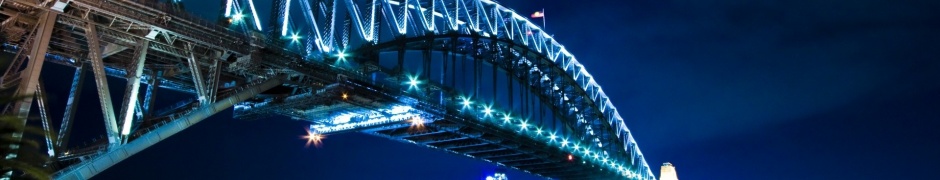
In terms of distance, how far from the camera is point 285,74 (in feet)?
140

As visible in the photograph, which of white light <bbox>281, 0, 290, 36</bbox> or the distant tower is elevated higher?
white light <bbox>281, 0, 290, 36</bbox>

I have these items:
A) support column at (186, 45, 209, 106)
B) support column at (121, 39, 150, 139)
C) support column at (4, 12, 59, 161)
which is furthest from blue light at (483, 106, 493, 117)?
support column at (4, 12, 59, 161)

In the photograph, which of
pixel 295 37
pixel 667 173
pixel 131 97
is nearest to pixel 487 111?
pixel 667 173

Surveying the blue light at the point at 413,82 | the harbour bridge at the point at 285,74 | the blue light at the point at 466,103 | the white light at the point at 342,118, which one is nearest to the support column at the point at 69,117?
the harbour bridge at the point at 285,74

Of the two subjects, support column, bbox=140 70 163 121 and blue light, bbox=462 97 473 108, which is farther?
blue light, bbox=462 97 473 108

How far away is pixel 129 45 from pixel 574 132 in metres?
54.5

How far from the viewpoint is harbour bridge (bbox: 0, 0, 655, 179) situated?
32.8 meters

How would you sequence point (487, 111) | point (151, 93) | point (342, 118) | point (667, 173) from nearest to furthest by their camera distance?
point (151, 93) → point (667, 173) → point (342, 118) → point (487, 111)

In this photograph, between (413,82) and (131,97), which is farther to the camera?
(413,82)

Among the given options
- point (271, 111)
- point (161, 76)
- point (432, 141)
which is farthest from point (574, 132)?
point (161, 76)

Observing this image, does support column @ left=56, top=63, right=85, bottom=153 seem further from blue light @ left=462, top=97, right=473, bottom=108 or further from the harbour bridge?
blue light @ left=462, top=97, right=473, bottom=108

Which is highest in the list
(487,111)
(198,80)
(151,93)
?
(487,111)

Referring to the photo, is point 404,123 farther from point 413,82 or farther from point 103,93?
point 103,93

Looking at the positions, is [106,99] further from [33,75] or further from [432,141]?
[432,141]
